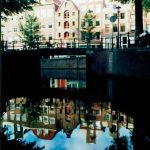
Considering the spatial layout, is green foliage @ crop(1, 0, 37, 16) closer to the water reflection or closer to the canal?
the canal

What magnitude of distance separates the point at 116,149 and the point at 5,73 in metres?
14.8

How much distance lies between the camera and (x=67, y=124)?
22.0ft

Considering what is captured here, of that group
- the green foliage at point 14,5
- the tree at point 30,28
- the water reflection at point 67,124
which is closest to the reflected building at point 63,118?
the water reflection at point 67,124

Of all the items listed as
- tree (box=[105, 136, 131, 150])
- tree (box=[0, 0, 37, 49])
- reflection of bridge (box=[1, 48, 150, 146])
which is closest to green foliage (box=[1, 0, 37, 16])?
tree (box=[0, 0, 37, 49])

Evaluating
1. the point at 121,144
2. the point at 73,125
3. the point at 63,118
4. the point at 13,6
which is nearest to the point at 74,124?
Result: the point at 73,125

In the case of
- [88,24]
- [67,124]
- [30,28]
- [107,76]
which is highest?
[88,24]

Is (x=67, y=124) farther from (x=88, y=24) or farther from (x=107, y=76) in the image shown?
(x=88, y=24)

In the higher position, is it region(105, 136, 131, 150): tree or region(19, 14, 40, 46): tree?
region(19, 14, 40, 46): tree

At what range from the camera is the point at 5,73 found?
18641 millimetres

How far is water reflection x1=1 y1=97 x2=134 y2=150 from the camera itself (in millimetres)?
5137

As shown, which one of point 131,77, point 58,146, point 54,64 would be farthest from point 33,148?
point 54,64

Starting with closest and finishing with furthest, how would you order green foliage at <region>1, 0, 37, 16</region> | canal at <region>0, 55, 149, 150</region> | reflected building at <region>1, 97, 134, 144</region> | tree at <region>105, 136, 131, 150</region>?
tree at <region>105, 136, 131, 150</region> → canal at <region>0, 55, 149, 150</region> → reflected building at <region>1, 97, 134, 144</region> → green foliage at <region>1, 0, 37, 16</region>

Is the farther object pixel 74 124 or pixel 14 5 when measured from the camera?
pixel 14 5

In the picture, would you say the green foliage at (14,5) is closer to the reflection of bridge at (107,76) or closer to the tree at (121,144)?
the reflection of bridge at (107,76)
